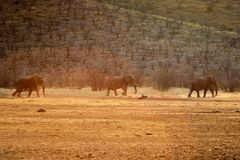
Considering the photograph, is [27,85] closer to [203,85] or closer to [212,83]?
[203,85]

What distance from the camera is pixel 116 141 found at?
14133 mm

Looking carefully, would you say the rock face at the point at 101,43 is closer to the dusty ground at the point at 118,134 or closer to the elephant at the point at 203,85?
the elephant at the point at 203,85

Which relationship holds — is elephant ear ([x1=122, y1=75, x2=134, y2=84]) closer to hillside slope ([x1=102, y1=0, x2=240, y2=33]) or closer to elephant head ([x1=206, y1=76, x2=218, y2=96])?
elephant head ([x1=206, y1=76, x2=218, y2=96])

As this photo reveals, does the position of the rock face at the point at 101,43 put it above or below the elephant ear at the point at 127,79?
above

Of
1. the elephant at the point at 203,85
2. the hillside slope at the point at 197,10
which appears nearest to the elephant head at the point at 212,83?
the elephant at the point at 203,85

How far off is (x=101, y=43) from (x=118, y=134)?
41.8 meters

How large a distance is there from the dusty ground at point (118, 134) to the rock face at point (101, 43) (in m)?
24.8

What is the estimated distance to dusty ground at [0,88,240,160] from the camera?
12461 millimetres

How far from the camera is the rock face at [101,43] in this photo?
52.1 m

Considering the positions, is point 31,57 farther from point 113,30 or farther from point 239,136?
point 239,136

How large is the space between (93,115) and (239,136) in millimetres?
6141

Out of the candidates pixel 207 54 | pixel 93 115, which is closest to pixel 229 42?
pixel 207 54

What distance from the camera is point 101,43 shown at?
56969 mm

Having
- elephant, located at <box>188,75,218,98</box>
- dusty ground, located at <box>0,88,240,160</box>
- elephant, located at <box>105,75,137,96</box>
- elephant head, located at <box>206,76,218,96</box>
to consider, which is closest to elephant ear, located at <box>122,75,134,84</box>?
elephant, located at <box>105,75,137,96</box>
